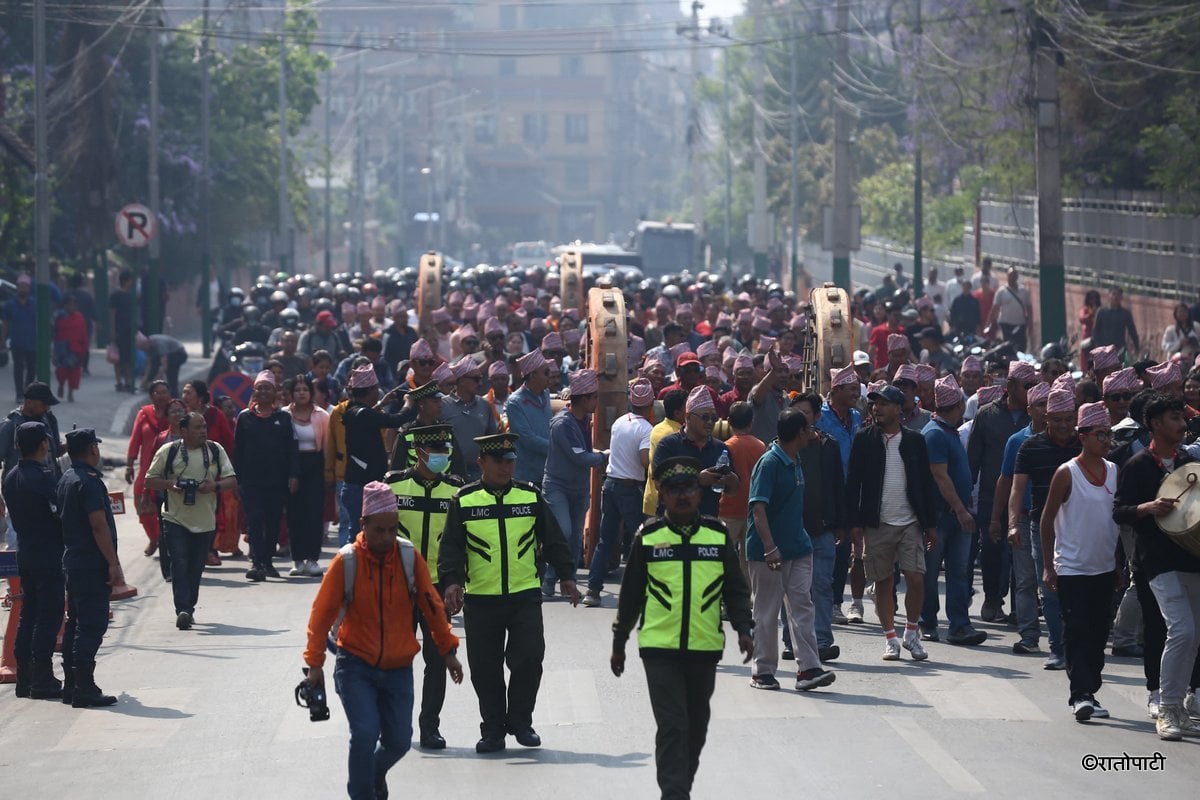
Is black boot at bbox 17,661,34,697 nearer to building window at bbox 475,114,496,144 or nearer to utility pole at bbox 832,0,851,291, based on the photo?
utility pole at bbox 832,0,851,291

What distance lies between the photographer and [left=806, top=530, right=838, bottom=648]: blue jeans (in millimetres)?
12617

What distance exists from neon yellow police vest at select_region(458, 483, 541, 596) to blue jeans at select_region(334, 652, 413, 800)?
129 cm

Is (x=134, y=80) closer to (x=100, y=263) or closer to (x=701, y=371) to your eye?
(x=100, y=263)

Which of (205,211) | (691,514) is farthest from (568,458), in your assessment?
(205,211)

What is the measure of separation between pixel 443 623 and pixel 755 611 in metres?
3.38

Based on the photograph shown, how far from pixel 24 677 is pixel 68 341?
18386 mm

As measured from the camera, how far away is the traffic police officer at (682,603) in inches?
347

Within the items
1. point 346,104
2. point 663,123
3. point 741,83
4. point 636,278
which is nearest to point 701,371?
point 636,278

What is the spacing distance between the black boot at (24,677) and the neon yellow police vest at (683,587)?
4819 mm

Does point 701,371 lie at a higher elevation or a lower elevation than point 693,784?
higher

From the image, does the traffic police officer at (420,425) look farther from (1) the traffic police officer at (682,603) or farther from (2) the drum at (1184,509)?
(2) the drum at (1184,509)

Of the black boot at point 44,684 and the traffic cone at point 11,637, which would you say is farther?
the traffic cone at point 11,637


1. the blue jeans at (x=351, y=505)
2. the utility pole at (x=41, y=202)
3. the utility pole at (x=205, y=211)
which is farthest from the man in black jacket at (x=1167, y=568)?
the utility pole at (x=205, y=211)

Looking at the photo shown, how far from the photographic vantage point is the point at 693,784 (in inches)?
366
